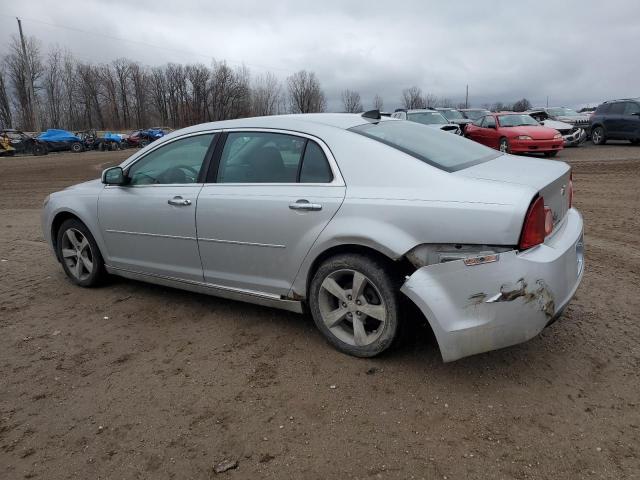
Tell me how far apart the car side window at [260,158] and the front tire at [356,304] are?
0.74m

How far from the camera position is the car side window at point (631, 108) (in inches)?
696

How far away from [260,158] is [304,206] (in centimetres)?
66

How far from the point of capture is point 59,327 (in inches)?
161

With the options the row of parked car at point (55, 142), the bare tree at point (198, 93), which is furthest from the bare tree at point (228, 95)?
the row of parked car at point (55, 142)

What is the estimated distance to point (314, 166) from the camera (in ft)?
11.3

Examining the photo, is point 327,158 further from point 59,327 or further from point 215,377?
point 59,327

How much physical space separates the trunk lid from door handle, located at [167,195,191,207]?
207 cm

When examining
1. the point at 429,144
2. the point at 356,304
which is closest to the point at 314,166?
the point at 429,144

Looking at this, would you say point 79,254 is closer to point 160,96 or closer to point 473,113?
point 473,113

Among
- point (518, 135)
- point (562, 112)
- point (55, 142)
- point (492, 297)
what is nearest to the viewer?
point (492, 297)

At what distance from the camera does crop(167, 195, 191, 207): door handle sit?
394 cm

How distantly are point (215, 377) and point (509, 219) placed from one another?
2.01 m

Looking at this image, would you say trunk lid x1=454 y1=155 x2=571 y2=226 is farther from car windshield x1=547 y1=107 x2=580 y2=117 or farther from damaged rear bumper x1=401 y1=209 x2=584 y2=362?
car windshield x1=547 y1=107 x2=580 y2=117

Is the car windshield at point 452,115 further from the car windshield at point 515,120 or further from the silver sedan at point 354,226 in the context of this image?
the silver sedan at point 354,226
